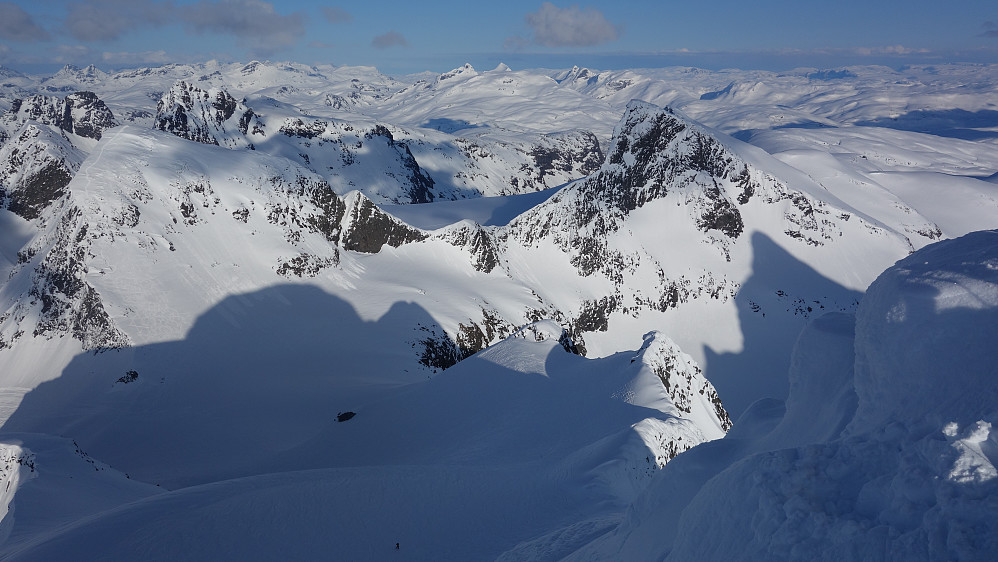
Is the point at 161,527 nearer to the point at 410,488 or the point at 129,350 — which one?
the point at 410,488

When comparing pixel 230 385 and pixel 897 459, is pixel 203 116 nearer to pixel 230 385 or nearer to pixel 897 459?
pixel 230 385

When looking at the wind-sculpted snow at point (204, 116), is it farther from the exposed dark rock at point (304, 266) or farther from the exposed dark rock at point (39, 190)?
the exposed dark rock at point (304, 266)

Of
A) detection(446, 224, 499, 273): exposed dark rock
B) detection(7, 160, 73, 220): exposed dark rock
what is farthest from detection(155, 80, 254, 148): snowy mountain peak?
detection(446, 224, 499, 273): exposed dark rock

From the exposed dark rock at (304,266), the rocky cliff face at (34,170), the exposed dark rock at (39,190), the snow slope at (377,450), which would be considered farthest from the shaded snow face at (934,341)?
the exposed dark rock at (39,190)

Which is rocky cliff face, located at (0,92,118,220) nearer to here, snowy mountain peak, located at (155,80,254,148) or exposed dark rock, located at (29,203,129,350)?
snowy mountain peak, located at (155,80,254,148)

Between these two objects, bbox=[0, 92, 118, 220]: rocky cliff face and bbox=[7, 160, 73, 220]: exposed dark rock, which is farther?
bbox=[0, 92, 118, 220]: rocky cliff face

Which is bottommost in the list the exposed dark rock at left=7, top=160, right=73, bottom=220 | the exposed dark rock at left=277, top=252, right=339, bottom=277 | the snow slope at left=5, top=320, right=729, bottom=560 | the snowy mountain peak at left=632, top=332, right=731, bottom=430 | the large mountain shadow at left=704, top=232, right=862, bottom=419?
the large mountain shadow at left=704, top=232, right=862, bottom=419
